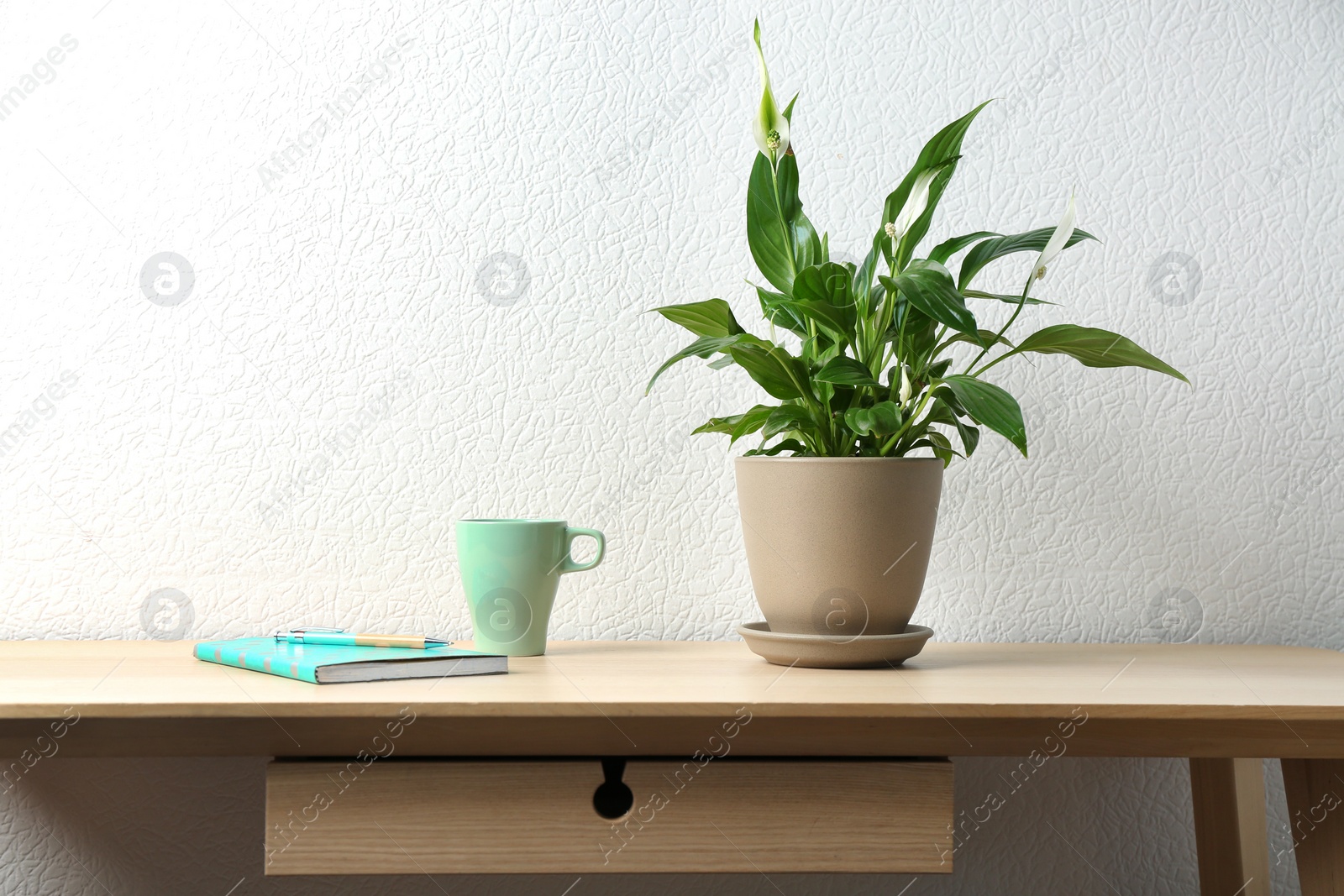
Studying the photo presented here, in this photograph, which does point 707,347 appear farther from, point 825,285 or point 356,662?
point 356,662

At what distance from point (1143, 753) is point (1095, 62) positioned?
772 millimetres

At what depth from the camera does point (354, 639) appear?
77 cm

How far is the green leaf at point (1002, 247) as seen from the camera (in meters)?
0.76

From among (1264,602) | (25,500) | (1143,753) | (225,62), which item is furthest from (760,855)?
(225,62)

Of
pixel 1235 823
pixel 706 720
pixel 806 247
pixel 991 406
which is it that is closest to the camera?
pixel 706 720

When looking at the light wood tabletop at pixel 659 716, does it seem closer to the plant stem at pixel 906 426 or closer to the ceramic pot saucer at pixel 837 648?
the ceramic pot saucer at pixel 837 648

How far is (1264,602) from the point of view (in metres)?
1.02

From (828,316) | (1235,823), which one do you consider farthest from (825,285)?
(1235,823)

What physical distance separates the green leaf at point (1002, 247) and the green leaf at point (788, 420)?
→ 0.16m

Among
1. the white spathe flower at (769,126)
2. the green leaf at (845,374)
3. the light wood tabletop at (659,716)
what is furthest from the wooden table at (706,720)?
the white spathe flower at (769,126)

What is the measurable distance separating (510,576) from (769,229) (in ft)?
1.22

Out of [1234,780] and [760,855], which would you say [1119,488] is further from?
[760,855]

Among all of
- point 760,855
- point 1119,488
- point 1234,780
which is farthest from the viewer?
point 1119,488

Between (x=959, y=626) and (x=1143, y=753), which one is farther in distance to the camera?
(x=959, y=626)
